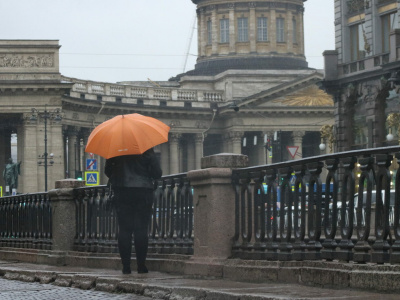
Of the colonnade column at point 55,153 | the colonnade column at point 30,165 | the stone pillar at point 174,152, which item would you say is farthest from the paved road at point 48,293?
the stone pillar at point 174,152

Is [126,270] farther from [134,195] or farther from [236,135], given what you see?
[236,135]

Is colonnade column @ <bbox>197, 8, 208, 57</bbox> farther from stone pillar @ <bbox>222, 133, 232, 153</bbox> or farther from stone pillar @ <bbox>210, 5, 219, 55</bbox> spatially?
stone pillar @ <bbox>222, 133, 232, 153</bbox>

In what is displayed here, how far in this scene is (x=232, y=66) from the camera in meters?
116

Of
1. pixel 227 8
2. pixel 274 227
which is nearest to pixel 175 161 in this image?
pixel 227 8

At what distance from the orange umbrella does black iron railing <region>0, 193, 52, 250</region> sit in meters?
5.57

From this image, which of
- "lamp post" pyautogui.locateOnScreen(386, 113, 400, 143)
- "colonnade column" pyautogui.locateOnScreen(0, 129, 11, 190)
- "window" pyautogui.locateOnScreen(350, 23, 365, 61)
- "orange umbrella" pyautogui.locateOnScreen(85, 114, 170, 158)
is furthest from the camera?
"colonnade column" pyautogui.locateOnScreen(0, 129, 11, 190)

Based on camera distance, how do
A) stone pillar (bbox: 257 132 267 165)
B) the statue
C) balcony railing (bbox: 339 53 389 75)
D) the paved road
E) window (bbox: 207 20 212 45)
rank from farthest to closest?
window (bbox: 207 20 212 45)
stone pillar (bbox: 257 132 267 165)
the statue
balcony railing (bbox: 339 53 389 75)
the paved road

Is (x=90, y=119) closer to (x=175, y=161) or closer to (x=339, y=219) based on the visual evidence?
(x=175, y=161)

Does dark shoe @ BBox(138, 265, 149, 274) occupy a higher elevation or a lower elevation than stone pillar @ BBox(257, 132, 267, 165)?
lower

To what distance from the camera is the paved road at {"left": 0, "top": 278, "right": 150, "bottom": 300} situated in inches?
505

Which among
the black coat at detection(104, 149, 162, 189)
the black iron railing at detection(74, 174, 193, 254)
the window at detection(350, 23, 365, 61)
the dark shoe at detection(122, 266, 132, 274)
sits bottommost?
the dark shoe at detection(122, 266, 132, 274)

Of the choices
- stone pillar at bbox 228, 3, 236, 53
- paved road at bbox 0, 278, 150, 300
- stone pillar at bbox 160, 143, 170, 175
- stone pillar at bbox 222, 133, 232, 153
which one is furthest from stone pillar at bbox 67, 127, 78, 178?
paved road at bbox 0, 278, 150, 300

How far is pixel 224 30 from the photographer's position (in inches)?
4688

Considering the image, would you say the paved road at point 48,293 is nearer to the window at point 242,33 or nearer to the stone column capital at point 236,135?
the stone column capital at point 236,135
